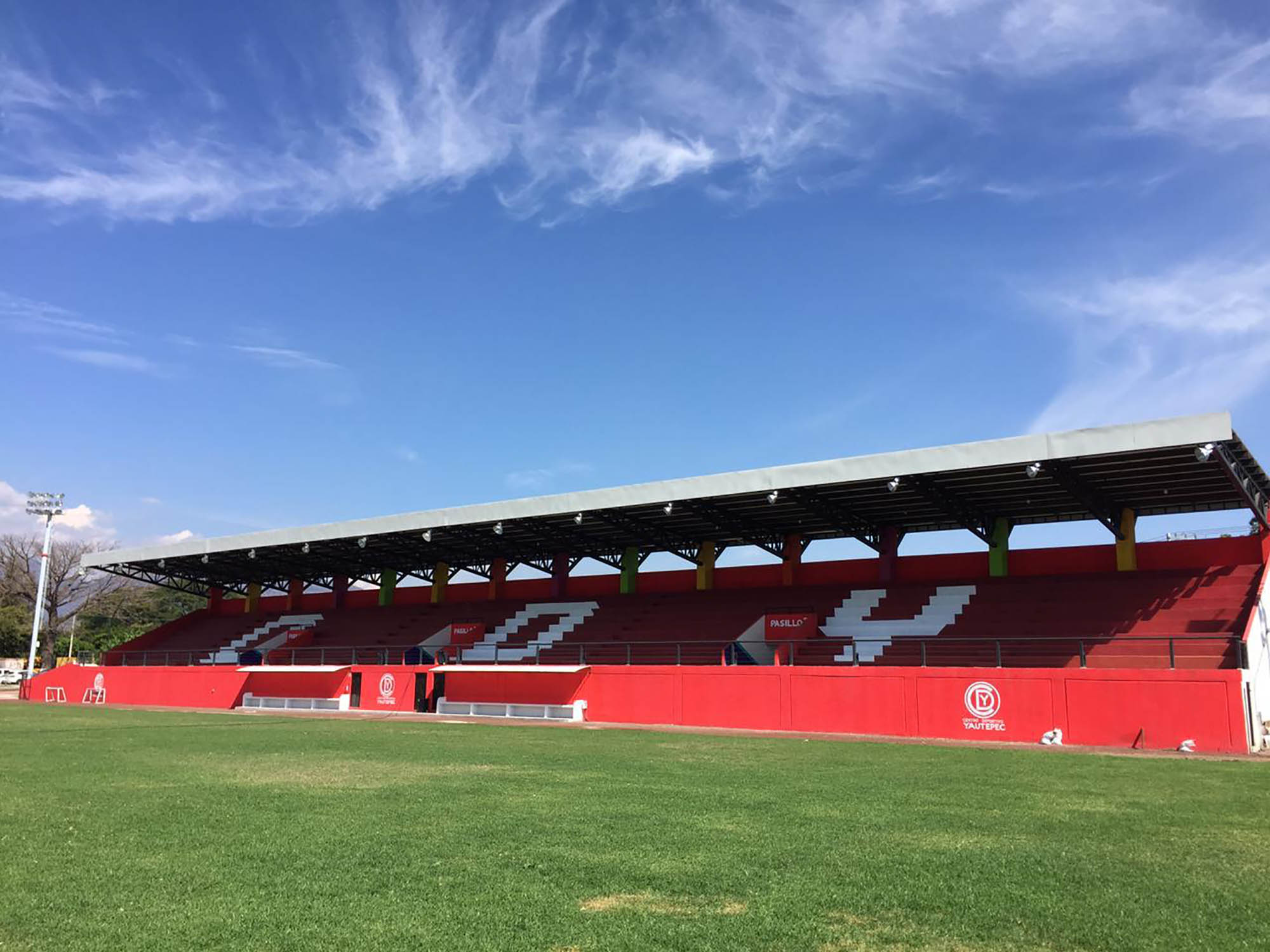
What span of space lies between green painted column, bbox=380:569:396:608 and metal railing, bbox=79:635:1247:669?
5785 mm

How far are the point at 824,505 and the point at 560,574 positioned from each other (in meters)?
14.4

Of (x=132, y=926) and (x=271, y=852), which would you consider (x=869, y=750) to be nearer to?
(x=271, y=852)

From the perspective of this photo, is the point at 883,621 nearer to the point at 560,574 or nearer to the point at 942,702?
the point at 942,702

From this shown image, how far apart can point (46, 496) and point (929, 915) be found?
5415 cm

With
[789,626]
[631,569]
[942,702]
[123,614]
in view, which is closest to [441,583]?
[631,569]

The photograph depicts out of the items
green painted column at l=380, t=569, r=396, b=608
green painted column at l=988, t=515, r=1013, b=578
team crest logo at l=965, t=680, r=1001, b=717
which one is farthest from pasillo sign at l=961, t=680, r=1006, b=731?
green painted column at l=380, t=569, r=396, b=608

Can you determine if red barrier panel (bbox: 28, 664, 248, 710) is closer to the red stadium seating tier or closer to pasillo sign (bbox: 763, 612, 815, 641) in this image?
the red stadium seating tier

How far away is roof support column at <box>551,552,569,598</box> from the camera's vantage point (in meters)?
40.5

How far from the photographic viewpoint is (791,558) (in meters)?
35.0

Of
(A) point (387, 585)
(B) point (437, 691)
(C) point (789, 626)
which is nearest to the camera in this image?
(C) point (789, 626)

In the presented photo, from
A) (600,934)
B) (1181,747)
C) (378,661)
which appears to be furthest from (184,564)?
(600,934)

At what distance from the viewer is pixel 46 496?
163 ft

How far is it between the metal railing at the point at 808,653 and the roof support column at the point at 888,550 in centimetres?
596

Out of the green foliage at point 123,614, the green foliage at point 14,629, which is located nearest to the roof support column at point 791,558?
the green foliage at point 123,614
